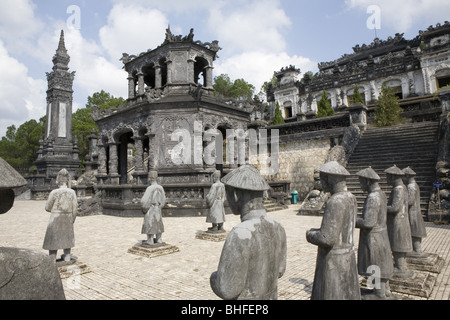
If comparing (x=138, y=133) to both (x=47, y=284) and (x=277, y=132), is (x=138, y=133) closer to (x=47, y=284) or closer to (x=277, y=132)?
(x=277, y=132)

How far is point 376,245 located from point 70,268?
18.5ft

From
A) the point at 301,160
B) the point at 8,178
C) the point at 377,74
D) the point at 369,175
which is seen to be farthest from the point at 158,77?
the point at 377,74

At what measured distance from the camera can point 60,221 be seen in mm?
5898

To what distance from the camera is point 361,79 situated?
34.6 meters

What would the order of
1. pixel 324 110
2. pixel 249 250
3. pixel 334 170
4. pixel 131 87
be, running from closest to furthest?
pixel 249 250 < pixel 334 170 < pixel 131 87 < pixel 324 110

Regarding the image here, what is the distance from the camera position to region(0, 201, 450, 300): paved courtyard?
188 inches

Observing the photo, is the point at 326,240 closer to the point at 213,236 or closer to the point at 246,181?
the point at 246,181

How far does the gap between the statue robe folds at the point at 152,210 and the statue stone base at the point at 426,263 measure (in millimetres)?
5655

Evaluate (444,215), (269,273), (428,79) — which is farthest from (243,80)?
(269,273)

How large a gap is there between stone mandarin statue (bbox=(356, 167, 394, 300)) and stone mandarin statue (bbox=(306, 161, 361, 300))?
43.2 inches

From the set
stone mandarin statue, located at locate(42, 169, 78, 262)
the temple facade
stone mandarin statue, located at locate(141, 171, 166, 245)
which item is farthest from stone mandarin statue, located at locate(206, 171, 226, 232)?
the temple facade

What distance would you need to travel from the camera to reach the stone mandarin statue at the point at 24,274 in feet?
5.22

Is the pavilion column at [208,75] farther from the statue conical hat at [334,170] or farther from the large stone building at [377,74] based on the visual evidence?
the statue conical hat at [334,170]

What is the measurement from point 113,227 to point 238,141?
9932 mm
